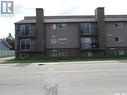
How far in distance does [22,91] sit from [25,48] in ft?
152

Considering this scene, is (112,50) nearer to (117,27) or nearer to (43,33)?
(117,27)

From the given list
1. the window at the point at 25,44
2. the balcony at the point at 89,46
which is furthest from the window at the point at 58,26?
the window at the point at 25,44

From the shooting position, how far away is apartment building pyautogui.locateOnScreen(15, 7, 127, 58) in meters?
57.9

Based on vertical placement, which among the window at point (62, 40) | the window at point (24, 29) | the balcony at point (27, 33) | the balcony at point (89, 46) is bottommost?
the balcony at point (89, 46)

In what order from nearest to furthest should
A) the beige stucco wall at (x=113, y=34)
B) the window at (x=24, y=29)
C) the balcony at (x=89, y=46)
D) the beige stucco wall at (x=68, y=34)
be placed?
the balcony at (x=89, y=46) < the window at (x=24, y=29) < the beige stucco wall at (x=68, y=34) < the beige stucco wall at (x=113, y=34)

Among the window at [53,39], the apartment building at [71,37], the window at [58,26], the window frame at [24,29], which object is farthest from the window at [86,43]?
the window frame at [24,29]

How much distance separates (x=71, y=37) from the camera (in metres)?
59.2

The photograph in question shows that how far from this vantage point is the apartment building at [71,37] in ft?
190

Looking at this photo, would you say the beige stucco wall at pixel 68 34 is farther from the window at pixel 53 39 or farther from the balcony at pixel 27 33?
the balcony at pixel 27 33

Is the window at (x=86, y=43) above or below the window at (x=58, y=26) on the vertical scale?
below

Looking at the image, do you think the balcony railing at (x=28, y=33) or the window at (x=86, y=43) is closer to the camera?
the window at (x=86, y=43)

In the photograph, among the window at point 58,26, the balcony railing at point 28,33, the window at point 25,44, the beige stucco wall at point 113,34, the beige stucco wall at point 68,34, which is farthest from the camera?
→ the beige stucco wall at point 113,34

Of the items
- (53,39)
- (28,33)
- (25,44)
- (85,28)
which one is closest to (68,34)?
(53,39)

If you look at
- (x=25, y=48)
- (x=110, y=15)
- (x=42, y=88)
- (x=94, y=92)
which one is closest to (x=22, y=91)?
(x=42, y=88)
